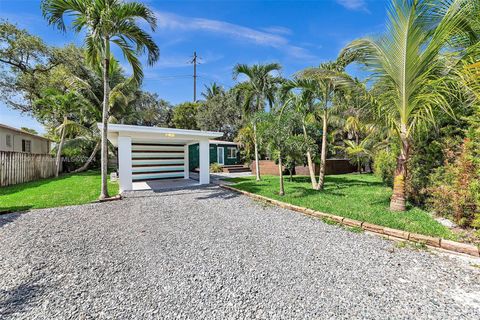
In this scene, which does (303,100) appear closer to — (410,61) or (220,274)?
(410,61)

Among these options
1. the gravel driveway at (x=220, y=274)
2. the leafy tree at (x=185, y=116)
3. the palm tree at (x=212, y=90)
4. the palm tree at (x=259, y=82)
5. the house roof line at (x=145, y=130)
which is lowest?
the gravel driveway at (x=220, y=274)

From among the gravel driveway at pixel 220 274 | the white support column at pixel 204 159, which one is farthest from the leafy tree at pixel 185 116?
the gravel driveway at pixel 220 274

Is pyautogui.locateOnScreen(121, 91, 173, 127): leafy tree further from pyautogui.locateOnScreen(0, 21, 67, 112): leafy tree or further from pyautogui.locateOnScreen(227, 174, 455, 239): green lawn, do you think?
pyautogui.locateOnScreen(227, 174, 455, 239): green lawn

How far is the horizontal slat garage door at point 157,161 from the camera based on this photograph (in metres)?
12.0

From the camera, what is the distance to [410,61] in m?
4.43

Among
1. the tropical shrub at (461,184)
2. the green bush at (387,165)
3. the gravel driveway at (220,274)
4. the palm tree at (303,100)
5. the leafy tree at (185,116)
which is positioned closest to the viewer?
the gravel driveway at (220,274)

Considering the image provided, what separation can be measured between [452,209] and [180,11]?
9971 millimetres

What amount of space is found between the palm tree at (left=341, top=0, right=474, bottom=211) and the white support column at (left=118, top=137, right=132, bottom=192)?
27.0 feet

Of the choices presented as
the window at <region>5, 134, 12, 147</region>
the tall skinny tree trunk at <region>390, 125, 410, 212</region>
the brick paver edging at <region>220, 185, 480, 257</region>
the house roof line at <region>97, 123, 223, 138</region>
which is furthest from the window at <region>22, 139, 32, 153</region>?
the tall skinny tree trunk at <region>390, 125, 410, 212</region>

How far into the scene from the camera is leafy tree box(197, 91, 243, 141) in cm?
2498

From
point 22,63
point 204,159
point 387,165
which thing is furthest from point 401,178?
point 22,63

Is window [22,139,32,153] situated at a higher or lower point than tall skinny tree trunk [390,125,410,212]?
higher

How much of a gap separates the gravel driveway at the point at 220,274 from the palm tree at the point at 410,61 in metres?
2.64

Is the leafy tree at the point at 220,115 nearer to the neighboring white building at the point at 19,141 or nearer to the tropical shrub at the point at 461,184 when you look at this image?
the neighboring white building at the point at 19,141
